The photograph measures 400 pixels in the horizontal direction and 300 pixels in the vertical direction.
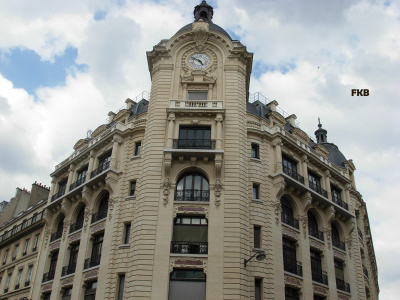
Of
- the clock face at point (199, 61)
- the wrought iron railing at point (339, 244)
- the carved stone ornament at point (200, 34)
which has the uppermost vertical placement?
the carved stone ornament at point (200, 34)

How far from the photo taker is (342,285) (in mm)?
35688

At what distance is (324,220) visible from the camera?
36.9 metres

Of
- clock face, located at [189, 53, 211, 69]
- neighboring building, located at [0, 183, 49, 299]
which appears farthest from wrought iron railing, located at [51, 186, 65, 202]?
clock face, located at [189, 53, 211, 69]

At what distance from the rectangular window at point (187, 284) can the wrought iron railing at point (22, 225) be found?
21.0 meters

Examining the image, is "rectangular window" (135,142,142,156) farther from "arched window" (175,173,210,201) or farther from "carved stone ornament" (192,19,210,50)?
"carved stone ornament" (192,19,210,50)

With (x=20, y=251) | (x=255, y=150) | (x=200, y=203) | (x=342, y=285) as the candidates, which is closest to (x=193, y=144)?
(x=200, y=203)

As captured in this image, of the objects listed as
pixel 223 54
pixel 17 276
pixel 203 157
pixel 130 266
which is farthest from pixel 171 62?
pixel 17 276

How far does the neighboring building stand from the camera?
41125 mm

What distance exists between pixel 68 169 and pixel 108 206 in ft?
32.1

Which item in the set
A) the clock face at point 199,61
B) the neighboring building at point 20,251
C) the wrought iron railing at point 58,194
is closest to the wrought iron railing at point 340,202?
the clock face at point 199,61

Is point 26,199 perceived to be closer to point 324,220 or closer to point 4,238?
point 4,238

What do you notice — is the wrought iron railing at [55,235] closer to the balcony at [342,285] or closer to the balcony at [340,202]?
the balcony at [342,285]

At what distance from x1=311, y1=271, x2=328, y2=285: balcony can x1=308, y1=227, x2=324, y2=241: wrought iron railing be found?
2.87m

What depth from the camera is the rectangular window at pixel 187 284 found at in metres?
26.8
